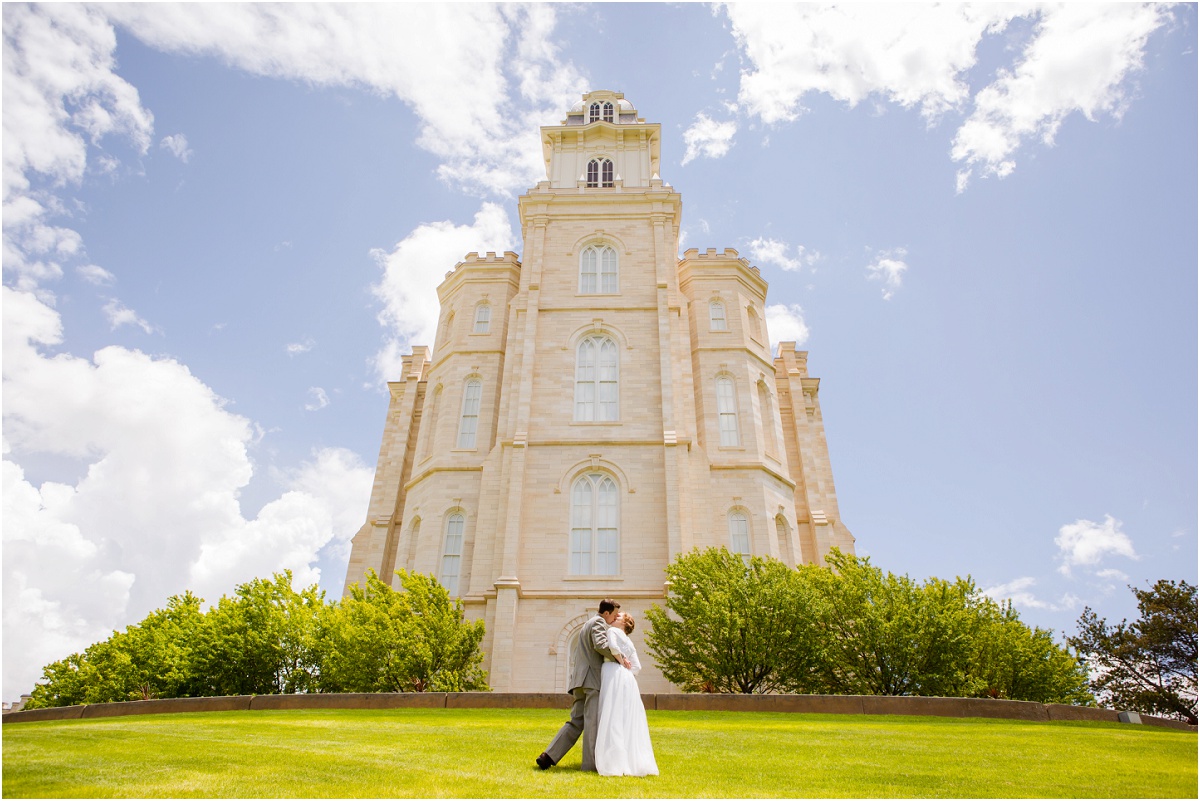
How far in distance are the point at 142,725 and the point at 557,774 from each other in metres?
8.10

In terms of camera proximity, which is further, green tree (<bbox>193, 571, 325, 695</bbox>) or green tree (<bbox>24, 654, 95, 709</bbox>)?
green tree (<bbox>24, 654, 95, 709</bbox>)

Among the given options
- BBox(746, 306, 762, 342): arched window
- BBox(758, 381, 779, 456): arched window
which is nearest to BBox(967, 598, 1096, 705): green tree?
BBox(758, 381, 779, 456): arched window

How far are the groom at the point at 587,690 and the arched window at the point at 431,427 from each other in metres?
23.3

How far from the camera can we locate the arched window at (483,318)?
107 ft

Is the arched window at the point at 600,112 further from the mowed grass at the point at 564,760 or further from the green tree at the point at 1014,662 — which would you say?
the mowed grass at the point at 564,760

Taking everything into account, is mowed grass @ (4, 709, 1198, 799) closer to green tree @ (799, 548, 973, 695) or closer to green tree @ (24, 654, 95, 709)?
green tree @ (799, 548, 973, 695)

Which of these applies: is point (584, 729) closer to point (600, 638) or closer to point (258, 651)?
point (600, 638)

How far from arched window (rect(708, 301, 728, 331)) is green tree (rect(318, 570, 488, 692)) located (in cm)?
1725

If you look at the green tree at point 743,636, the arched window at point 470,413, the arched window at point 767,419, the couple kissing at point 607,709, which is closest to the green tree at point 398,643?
the green tree at point 743,636

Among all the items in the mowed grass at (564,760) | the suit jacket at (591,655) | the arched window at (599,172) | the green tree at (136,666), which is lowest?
the mowed grass at (564,760)

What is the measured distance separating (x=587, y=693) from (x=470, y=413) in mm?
23526

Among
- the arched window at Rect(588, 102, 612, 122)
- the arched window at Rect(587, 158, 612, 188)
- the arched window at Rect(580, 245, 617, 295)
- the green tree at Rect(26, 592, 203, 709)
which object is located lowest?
the green tree at Rect(26, 592, 203, 709)

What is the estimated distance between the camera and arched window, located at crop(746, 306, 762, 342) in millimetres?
33375

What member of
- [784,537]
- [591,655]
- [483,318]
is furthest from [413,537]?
[591,655]
